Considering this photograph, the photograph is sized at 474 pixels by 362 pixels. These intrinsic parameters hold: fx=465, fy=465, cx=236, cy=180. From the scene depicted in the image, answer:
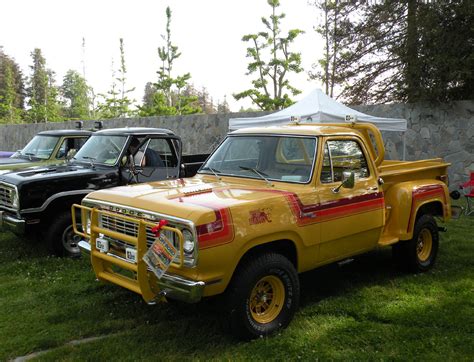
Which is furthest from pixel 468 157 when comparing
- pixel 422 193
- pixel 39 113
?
pixel 39 113

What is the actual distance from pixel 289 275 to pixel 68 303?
8.28ft

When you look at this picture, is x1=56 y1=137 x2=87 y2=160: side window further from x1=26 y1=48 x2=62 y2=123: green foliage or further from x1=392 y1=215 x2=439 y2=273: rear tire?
x1=26 y1=48 x2=62 y2=123: green foliage

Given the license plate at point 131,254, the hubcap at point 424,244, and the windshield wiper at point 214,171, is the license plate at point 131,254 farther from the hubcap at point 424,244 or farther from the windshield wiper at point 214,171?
the hubcap at point 424,244

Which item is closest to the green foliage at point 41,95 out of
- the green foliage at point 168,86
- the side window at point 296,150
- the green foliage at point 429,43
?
the green foliage at point 168,86

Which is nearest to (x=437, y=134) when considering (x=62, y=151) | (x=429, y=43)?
(x=429, y=43)

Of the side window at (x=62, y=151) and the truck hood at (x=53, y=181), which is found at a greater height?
the side window at (x=62, y=151)

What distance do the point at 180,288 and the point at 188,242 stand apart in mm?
361

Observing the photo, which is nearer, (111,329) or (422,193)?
(111,329)

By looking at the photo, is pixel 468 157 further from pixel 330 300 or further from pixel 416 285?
pixel 330 300

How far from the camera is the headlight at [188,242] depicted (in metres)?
3.60

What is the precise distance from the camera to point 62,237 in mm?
6715

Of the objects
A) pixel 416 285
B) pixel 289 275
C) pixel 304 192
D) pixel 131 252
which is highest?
pixel 304 192

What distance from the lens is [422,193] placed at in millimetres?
5742

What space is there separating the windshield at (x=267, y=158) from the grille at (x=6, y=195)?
2.98 meters
